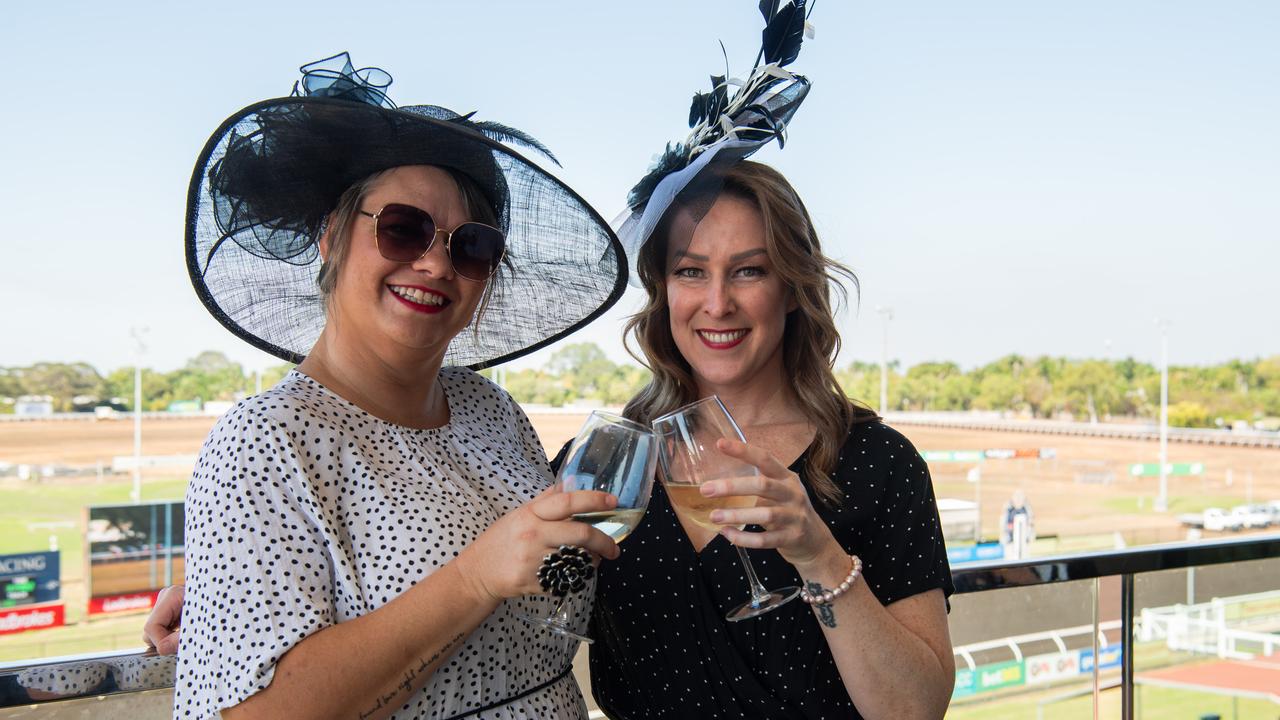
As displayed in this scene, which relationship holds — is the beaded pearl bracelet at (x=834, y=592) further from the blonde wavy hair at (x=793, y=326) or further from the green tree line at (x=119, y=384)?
the green tree line at (x=119, y=384)

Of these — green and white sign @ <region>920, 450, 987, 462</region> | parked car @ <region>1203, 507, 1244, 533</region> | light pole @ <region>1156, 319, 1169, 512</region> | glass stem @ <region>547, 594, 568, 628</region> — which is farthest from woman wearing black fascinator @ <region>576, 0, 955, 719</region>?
parked car @ <region>1203, 507, 1244, 533</region>

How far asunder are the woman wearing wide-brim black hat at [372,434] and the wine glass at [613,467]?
4cm

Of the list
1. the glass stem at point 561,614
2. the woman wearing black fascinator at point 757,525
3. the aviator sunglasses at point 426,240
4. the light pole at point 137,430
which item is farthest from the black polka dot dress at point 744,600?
the light pole at point 137,430

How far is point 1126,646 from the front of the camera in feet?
9.61

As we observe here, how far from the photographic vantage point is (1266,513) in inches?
2447

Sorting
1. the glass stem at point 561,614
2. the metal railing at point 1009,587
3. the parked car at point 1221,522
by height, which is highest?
the glass stem at point 561,614

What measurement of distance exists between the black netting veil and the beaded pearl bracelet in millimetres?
806

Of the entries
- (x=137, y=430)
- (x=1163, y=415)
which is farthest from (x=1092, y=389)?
(x=137, y=430)

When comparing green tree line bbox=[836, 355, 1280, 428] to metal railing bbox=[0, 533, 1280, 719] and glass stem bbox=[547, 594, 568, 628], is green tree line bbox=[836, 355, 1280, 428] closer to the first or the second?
metal railing bbox=[0, 533, 1280, 719]

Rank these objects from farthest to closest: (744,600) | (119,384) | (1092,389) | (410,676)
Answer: (1092,389) → (119,384) → (744,600) → (410,676)

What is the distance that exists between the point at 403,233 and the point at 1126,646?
96.1 inches

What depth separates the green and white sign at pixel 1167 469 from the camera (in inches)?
2894

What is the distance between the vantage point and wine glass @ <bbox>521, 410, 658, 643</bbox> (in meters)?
1.33

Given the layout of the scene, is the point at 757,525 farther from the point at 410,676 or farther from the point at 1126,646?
the point at 1126,646
